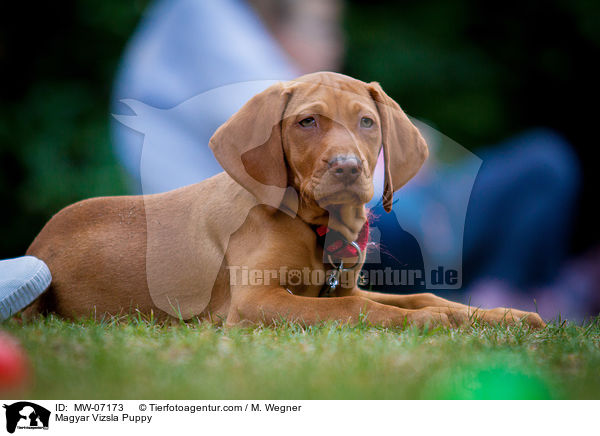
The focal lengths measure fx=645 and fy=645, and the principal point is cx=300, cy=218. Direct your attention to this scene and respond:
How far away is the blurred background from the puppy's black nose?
194 inches

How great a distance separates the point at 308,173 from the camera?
3311mm

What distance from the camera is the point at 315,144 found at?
3.30 m

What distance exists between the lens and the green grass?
77.2 inches

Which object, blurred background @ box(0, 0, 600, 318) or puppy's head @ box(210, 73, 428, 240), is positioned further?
blurred background @ box(0, 0, 600, 318)

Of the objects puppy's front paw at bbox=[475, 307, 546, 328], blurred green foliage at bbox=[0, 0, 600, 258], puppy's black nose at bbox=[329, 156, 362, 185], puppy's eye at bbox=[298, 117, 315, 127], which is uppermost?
blurred green foliage at bbox=[0, 0, 600, 258]

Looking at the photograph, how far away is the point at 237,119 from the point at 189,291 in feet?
3.43

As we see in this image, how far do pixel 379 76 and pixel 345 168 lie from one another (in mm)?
5857

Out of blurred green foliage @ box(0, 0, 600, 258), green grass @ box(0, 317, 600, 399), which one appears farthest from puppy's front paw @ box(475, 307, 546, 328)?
blurred green foliage @ box(0, 0, 600, 258)

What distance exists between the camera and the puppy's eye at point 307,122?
132 inches
